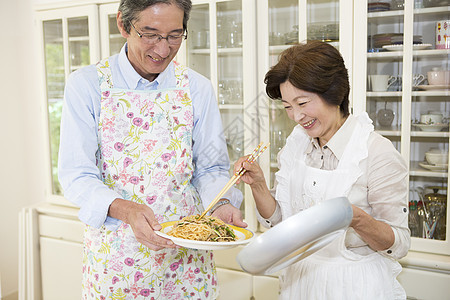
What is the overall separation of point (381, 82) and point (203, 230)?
1.32 m

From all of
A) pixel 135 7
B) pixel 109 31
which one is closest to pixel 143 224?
pixel 135 7

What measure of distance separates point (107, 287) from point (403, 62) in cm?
164

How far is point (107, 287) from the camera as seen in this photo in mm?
1525

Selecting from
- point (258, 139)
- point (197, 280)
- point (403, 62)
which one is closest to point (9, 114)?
point (258, 139)

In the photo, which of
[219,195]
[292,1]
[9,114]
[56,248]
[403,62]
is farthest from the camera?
[9,114]

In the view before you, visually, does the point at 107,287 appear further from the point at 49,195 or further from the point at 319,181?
the point at 49,195

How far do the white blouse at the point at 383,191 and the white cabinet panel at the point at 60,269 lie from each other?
2073 millimetres

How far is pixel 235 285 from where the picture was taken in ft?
8.36

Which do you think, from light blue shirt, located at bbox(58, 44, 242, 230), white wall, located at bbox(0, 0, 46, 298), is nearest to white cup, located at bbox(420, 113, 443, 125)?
light blue shirt, located at bbox(58, 44, 242, 230)

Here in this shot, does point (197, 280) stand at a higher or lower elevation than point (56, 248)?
higher

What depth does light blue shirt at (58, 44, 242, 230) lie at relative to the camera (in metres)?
1.39

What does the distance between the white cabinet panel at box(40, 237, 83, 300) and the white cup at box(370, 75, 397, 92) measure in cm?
200

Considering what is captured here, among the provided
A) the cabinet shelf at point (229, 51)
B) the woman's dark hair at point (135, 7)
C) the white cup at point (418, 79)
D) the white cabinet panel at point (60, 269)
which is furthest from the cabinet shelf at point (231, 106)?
the white cabinet panel at point (60, 269)

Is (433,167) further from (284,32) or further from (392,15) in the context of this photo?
(284,32)
